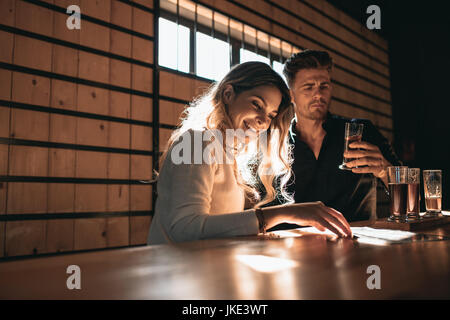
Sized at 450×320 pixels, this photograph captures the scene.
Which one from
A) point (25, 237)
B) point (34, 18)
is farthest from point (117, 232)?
point (34, 18)

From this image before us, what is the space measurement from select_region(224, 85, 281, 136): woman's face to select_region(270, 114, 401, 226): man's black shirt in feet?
2.11

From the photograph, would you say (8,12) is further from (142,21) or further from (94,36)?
(142,21)

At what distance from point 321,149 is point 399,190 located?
0.89 m

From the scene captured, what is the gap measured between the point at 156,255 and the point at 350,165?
97 centimetres

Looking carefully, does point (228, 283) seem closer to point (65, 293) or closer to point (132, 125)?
point (65, 293)

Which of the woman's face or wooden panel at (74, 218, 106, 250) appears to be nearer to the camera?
the woman's face

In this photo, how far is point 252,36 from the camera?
4062 millimetres

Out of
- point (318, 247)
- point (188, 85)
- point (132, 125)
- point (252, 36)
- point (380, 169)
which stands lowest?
point (318, 247)

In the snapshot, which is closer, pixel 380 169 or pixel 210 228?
pixel 210 228

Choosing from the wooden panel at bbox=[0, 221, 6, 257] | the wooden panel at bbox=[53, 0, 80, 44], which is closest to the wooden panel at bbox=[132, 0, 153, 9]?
the wooden panel at bbox=[53, 0, 80, 44]

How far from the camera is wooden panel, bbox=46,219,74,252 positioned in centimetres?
257

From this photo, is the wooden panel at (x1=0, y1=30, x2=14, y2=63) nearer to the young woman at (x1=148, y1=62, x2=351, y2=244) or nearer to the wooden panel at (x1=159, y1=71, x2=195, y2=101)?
the wooden panel at (x1=159, y1=71, x2=195, y2=101)

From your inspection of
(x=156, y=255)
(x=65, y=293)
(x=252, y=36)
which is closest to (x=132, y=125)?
(x=252, y=36)

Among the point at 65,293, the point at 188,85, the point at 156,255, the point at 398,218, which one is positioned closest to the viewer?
the point at 65,293
